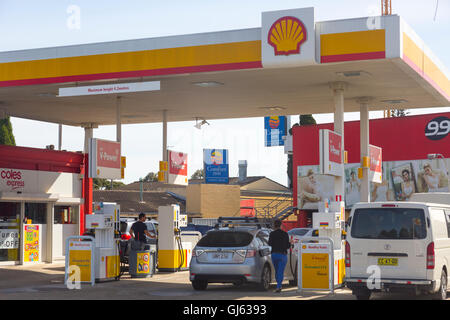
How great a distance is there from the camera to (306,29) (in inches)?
705

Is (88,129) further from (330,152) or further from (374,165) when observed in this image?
(330,152)

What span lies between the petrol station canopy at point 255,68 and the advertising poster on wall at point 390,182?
44.9 ft

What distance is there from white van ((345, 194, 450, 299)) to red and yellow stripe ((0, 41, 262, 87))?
5.49 m

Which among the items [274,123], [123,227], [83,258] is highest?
[274,123]

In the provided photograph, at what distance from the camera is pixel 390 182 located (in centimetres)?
3919

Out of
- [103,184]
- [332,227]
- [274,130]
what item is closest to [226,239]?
[332,227]

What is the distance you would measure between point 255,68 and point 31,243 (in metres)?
10.6

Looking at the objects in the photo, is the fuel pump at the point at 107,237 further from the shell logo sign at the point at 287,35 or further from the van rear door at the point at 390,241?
the van rear door at the point at 390,241

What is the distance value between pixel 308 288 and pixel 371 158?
320 inches

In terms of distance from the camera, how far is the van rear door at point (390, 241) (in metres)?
14.2

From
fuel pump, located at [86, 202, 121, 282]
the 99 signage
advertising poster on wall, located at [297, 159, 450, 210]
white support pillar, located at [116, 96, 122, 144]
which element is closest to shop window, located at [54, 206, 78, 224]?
white support pillar, located at [116, 96, 122, 144]

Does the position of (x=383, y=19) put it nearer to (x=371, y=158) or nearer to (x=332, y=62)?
(x=332, y=62)
